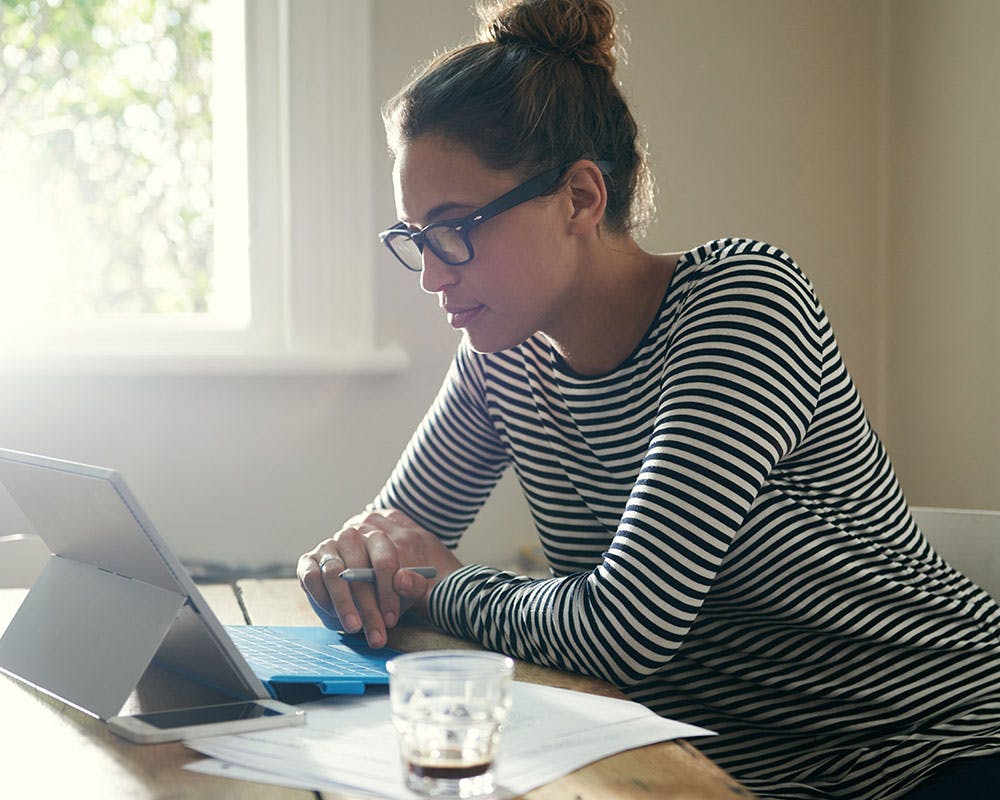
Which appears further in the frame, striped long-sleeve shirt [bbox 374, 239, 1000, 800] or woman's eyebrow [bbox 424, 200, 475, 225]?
woman's eyebrow [bbox 424, 200, 475, 225]

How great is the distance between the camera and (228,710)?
30.3 inches

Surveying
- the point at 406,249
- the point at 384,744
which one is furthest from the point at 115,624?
the point at 406,249

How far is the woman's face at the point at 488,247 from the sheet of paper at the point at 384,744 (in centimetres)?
48

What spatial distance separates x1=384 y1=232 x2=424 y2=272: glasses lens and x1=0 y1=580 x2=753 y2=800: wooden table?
517 mm

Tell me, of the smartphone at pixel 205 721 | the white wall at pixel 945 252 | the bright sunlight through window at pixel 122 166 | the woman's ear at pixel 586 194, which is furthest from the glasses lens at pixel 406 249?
the white wall at pixel 945 252

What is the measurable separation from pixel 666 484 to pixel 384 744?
1.21 ft

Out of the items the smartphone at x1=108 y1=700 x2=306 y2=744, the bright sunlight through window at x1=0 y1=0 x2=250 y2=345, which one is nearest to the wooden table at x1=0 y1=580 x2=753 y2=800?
the smartphone at x1=108 y1=700 x2=306 y2=744

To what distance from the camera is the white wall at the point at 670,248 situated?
1.95 meters

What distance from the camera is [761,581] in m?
1.09

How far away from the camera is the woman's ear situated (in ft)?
3.89

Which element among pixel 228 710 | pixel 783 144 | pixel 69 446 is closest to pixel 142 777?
pixel 228 710

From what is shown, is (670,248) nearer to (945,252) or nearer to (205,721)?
(945,252)

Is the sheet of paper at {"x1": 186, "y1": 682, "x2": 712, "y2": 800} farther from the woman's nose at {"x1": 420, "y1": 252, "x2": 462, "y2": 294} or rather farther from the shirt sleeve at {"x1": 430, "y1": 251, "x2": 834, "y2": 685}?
the woman's nose at {"x1": 420, "y1": 252, "x2": 462, "y2": 294}

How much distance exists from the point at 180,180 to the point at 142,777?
1.62 m
